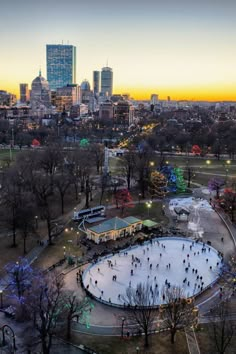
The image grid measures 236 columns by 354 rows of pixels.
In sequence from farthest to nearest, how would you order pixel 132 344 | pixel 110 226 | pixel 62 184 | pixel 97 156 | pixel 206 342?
pixel 97 156
pixel 62 184
pixel 110 226
pixel 206 342
pixel 132 344

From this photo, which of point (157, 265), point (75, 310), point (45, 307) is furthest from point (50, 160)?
point (75, 310)

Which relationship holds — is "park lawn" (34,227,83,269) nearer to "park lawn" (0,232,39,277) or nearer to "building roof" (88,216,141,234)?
"park lawn" (0,232,39,277)

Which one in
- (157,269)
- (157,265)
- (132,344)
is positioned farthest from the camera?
(157,265)

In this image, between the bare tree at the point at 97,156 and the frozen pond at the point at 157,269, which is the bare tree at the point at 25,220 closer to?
the frozen pond at the point at 157,269

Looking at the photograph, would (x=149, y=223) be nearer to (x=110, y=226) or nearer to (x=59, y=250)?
(x=110, y=226)

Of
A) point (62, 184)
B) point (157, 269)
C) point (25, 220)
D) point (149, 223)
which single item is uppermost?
point (62, 184)

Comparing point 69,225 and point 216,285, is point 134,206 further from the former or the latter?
point 216,285

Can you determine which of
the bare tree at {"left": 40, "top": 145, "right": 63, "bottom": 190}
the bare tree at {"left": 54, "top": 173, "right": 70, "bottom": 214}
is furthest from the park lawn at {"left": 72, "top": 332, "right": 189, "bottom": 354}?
the bare tree at {"left": 40, "top": 145, "right": 63, "bottom": 190}
